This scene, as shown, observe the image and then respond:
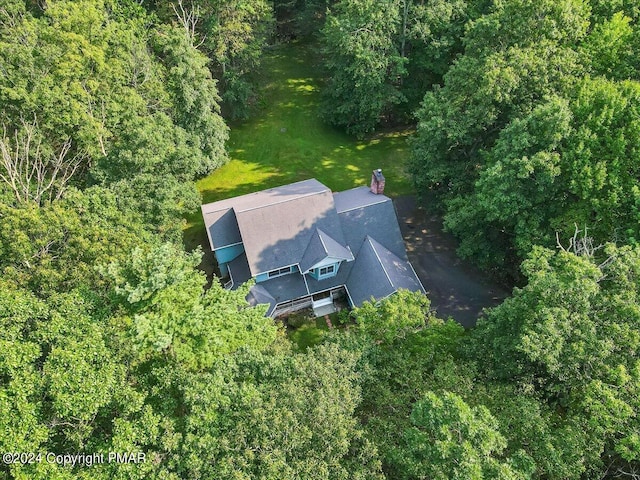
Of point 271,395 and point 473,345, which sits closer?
point 271,395

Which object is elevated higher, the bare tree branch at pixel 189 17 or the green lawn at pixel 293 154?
the bare tree branch at pixel 189 17

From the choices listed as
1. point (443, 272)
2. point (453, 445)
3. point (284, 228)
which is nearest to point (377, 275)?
point (443, 272)

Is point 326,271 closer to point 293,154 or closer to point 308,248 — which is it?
point 308,248

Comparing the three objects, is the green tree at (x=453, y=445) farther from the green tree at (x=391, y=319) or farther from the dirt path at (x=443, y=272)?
the dirt path at (x=443, y=272)

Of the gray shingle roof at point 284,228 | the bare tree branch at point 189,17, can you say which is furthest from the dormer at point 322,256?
the bare tree branch at point 189,17

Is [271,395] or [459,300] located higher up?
[271,395]

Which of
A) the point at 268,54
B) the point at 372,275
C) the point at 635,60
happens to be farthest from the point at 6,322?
the point at 268,54

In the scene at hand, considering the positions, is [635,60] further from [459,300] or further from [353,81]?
[353,81]
